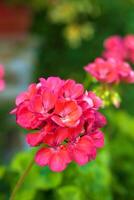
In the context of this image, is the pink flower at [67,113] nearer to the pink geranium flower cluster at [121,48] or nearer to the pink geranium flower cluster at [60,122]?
the pink geranium flower cluster at [60,122]

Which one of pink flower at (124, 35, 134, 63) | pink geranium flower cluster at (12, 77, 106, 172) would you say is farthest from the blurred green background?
pink geranium flower cluster at (12, 77, 106, 172)

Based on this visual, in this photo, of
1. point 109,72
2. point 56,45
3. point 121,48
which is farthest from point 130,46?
point 56,45

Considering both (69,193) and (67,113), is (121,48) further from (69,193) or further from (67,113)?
(67,113)

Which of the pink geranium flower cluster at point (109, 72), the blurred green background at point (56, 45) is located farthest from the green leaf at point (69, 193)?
the blurred green background at point (56, 45)

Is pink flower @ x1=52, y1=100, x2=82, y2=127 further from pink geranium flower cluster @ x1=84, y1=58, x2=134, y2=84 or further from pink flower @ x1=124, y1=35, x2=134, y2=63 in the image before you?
pink flower @ x1=124, y1=35, x2=134, y2=63

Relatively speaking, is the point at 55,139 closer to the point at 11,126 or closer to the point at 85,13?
the point at 11,126

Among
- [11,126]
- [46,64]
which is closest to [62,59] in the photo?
[46,64]

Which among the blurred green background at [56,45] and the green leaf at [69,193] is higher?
the green leaf at [69,193]
